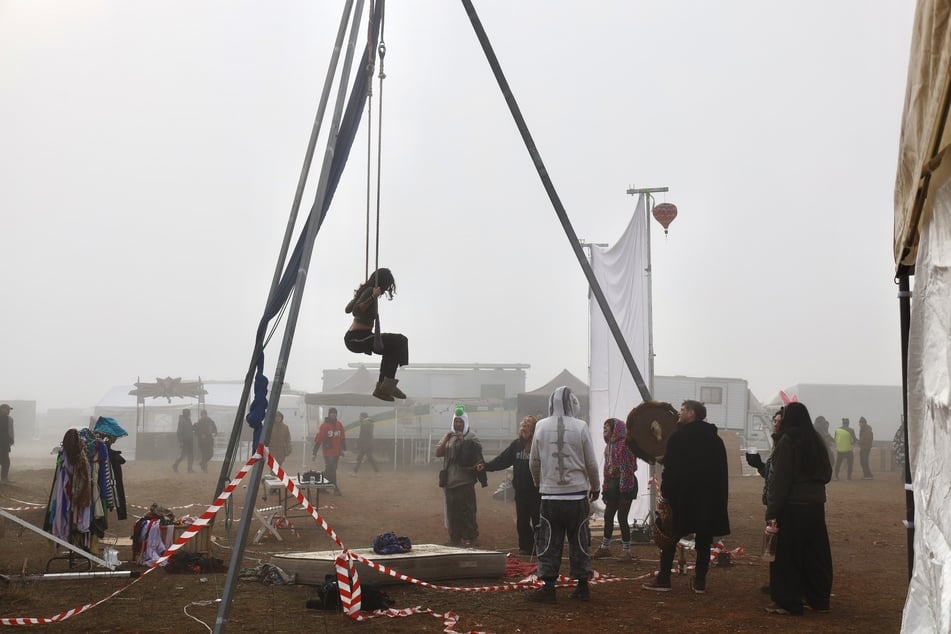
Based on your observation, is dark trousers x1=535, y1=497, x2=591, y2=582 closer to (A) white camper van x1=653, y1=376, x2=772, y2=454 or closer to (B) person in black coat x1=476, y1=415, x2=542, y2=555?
(B) person in black coat x1=476, y1=415, x2=542, y2=555

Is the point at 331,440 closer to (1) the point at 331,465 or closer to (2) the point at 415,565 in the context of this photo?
(1) the point at 331,465

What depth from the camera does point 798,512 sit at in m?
8.02

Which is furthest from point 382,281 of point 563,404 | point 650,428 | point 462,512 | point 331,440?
point 331,440

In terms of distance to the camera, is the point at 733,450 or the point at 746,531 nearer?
the point at 746,531

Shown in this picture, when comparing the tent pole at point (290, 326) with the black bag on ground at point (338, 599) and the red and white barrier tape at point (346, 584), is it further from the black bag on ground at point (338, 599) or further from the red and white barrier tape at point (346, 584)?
the black bag on ground at point (338, 599)

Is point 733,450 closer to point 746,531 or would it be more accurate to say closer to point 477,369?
point 477,369

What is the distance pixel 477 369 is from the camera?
126 feet

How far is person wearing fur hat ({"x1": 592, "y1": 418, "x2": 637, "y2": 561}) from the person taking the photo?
1196cm

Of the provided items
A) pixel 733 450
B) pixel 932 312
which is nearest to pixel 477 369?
pixel 733 450

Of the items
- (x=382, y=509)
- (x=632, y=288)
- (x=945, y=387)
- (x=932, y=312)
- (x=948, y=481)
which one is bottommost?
(x=382, y=509)

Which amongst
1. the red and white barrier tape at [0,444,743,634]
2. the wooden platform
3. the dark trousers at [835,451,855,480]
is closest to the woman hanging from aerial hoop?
the red and white barrier tape at [0,444,743,634]

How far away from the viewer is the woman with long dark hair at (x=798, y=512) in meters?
7.92

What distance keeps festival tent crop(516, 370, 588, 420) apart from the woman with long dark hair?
21.4 metres

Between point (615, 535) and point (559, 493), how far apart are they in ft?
20.5
